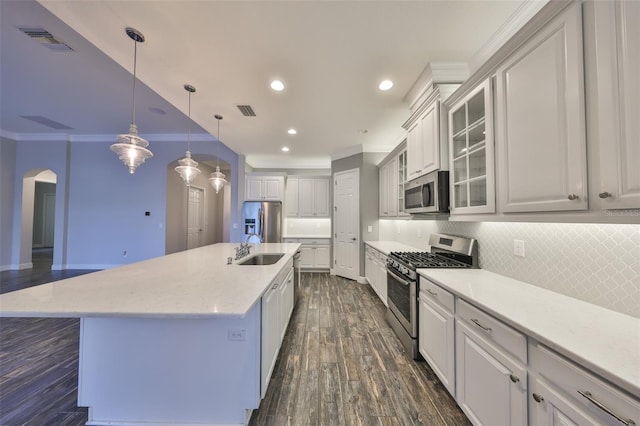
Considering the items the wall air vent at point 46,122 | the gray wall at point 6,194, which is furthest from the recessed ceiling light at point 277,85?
the gray wall at point 6,194

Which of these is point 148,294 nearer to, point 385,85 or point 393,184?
point 385,85

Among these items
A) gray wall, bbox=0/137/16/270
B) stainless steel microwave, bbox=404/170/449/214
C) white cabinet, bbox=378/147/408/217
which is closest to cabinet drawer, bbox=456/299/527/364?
stainless steel microwave, bbox=404/170/449/214

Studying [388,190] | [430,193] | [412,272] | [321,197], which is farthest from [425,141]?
[321,197]

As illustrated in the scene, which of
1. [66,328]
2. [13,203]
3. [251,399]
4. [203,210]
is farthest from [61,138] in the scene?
[251,399]

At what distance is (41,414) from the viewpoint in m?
1.59

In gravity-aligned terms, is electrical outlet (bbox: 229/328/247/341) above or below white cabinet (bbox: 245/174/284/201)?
below

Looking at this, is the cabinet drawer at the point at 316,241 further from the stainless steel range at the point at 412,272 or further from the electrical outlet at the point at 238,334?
the electrical outlet at the point at 238,334

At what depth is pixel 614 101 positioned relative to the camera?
0.94 meters

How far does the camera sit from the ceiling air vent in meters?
3.20

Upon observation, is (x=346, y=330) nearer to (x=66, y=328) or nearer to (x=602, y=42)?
(x=602, y=42)

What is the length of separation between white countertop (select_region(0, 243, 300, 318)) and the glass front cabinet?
5.79ft

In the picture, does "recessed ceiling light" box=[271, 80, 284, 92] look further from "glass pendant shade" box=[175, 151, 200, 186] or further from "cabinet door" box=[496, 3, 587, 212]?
"cabinet door" box=[496, 3, 587, 212]

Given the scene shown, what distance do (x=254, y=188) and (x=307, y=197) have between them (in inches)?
55.5

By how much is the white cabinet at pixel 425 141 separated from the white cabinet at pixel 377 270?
1.41 metres
